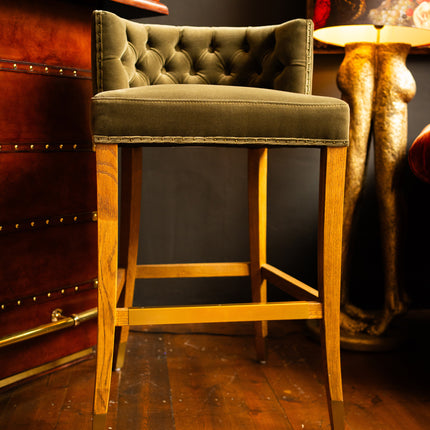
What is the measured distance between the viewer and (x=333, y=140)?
3.06ft

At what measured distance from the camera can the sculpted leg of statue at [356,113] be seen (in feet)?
4.71

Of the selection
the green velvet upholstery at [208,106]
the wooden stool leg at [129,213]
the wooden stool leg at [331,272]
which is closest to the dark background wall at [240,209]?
the wooden stool leg at [129,213]

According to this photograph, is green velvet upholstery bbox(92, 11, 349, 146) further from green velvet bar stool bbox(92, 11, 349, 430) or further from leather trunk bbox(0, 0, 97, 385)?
leather trunk bbox(0, 0, 97, 385)

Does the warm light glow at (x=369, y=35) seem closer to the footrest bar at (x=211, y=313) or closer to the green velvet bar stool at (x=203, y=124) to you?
the green velvet bar stool at (x=203, y=124)

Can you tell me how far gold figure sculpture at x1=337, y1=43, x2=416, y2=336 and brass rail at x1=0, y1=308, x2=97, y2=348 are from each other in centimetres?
78

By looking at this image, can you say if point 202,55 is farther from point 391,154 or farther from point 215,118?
point 391,154

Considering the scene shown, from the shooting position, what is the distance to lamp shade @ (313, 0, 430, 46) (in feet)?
4.24

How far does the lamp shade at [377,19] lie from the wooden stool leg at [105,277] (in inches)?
31.5

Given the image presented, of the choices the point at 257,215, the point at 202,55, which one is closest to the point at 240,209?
the point at 257,215

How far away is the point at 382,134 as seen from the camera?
145 centimetres

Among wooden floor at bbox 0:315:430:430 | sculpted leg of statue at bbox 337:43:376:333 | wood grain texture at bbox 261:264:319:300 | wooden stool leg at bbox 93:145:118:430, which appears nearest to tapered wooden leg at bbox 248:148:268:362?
wood grain texture at bbox 261:264:319:300

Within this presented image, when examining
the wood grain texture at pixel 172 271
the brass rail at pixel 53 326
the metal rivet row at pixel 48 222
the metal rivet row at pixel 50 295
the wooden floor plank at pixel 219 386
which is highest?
the metal rivet row at pixel 48 222

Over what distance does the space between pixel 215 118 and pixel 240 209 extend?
2.90ft

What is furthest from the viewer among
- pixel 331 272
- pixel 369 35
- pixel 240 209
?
pixel 240 209
